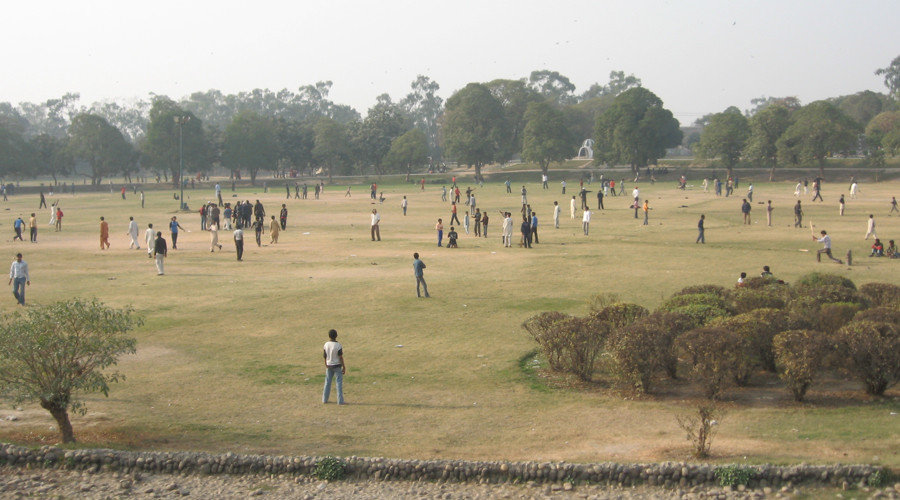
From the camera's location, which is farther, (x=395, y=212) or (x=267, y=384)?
(x=395, y=212)

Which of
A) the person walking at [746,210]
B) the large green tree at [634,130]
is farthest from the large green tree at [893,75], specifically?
the person walking at [746,210]

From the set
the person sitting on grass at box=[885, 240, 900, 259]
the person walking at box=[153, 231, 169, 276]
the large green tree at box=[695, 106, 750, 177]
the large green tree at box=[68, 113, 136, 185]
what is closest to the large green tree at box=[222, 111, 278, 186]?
the large green tree at box=[68, 113, 136, 185]

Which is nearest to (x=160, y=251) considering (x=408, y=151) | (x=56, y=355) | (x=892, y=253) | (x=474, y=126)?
(x=56, y=355)

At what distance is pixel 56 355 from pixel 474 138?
3163 inches

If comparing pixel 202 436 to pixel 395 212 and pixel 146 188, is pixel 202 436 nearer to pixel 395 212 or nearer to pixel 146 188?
pixel 395 212

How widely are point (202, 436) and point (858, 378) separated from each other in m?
10.1

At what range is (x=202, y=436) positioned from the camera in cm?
1146

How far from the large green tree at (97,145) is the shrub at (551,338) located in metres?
93.8

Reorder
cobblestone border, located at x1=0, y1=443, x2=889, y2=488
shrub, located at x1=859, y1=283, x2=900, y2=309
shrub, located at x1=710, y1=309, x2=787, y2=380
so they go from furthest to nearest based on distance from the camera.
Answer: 1. shrub, located at x1=859, y1=283, x2=900, y2=309
2. shrub, located at x1=710, y1=309, x2=787, y2=380
3. cobblestone border, located at x1=0, y1=443, x2=889, y2=488

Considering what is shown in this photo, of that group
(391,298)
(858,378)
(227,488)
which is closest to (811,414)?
(858,378)

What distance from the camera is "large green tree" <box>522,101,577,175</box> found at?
85.1 m

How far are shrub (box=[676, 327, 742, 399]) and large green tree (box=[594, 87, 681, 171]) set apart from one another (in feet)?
242

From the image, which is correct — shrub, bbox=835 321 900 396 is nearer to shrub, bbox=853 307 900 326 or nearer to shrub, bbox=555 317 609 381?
shrub, bbox=853 307 900 326

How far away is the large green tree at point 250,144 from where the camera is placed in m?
97.3
